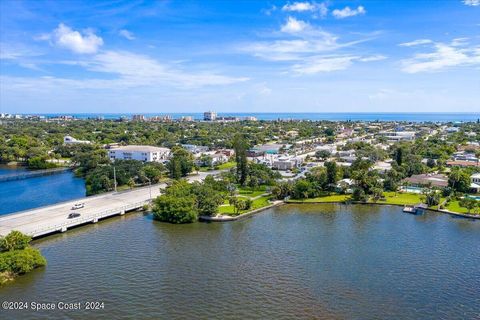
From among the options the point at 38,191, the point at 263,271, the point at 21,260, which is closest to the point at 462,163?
the point at 263,271

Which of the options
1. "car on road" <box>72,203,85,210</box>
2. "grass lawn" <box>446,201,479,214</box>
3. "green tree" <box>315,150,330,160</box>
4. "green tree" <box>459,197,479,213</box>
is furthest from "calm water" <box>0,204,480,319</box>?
"green tree" <box>315,150,330,160</box>

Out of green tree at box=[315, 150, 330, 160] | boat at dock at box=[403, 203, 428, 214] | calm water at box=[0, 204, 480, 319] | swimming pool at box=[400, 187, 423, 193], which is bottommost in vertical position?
calm water at box=[0, 204, 480, 319]

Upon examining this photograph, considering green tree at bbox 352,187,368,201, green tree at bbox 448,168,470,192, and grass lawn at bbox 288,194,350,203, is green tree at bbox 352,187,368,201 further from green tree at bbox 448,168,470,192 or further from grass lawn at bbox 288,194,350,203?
green tree at bbox 448,168,470,192

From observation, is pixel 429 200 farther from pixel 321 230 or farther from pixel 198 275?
pixel 198 275

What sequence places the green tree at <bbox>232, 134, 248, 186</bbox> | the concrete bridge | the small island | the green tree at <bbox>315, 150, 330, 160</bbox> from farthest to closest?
the green tree at <bbox>315, 150, 330, 160</bbox> → the green tree at <bbox>232, 134, 248, 186</bbox> → the concrete bridge → the small island

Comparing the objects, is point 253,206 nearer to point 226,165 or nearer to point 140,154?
point 226,165

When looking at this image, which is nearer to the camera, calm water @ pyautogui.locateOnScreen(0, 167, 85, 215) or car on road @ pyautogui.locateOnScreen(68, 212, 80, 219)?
car on road @ pyautogui.locateOnScreen(68, 212, 80, 219)
